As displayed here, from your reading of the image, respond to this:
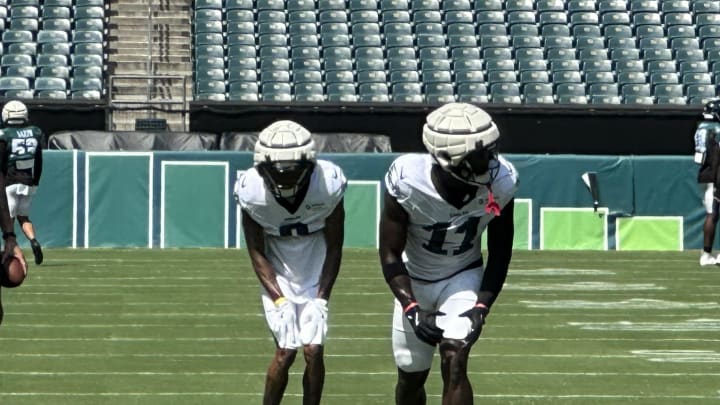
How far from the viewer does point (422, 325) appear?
661 cm

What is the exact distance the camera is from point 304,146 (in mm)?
7168

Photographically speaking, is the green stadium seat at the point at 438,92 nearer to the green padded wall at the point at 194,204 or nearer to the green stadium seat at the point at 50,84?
the green padded wall at the point at 194,204

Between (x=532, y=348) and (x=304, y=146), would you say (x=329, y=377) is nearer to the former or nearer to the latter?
Result: (x=532, y=348)

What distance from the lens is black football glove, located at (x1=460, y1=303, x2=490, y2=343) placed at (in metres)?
6.62

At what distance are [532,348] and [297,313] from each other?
13.0 feet

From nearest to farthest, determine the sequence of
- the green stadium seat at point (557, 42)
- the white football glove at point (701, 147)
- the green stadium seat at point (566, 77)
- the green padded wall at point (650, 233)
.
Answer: the white football glove at point (701, 147) → the green padded wall at point (650, 233) → the green stadium seat at point (566, 77) → the green stadium seat at point (557, 42)

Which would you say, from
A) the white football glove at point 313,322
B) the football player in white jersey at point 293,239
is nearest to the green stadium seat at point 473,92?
the football player in white jersey at point 293,239

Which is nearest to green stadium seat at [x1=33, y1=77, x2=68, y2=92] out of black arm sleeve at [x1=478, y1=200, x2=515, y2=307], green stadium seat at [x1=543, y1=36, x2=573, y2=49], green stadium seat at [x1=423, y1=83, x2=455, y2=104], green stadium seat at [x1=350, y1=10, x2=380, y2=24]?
green stadium seat at [x1=350, y1=10, x2=380, y2=24]

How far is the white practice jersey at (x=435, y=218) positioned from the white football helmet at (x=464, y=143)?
0.49 feet

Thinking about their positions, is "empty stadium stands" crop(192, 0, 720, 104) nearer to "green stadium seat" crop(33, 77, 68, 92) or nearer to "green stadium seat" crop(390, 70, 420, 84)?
"green stadium seat" crop(390, 70, 420, 84)

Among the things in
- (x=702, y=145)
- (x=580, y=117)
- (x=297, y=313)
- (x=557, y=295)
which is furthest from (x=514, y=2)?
(x=297, y=313)

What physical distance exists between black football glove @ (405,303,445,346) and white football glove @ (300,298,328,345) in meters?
0.74

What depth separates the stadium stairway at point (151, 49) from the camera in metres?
23.6

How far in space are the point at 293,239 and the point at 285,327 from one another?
0.47 meters
